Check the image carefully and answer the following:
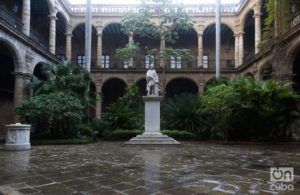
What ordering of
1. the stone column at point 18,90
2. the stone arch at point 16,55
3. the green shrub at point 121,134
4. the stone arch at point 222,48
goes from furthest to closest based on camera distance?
the stone arch at point 222,48 < the stone column at point 18,90 < the green shrub at point 121,134 < the stone arch at point 16,55

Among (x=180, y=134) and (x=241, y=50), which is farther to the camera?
(x=241, y=50)

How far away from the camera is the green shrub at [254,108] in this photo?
1346 centimetres

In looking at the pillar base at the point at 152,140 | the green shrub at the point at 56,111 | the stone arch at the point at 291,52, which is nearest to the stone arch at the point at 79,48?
the green shrub at the point at 56,111

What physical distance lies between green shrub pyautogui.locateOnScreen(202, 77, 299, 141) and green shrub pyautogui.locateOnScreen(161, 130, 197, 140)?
191 cm

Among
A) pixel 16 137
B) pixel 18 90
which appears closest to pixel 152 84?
pixel 16 137

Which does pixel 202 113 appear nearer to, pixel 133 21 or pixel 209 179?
pixel 133 21

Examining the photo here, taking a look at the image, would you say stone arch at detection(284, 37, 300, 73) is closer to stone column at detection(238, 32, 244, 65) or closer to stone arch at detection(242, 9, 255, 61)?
stone column at detection(238, 32, 244, 65)

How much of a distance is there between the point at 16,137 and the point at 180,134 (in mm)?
8527

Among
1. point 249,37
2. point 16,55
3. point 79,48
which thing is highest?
point 249,37

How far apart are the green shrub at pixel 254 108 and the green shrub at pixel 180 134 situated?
191 centimetres

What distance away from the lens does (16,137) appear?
412 inches

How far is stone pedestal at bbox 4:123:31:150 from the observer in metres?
10.4

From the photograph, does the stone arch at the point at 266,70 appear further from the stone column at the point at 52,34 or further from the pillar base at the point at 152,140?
the stone column at the point at 52,34

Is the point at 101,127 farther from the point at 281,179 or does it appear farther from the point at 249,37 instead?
the point at 249,37
